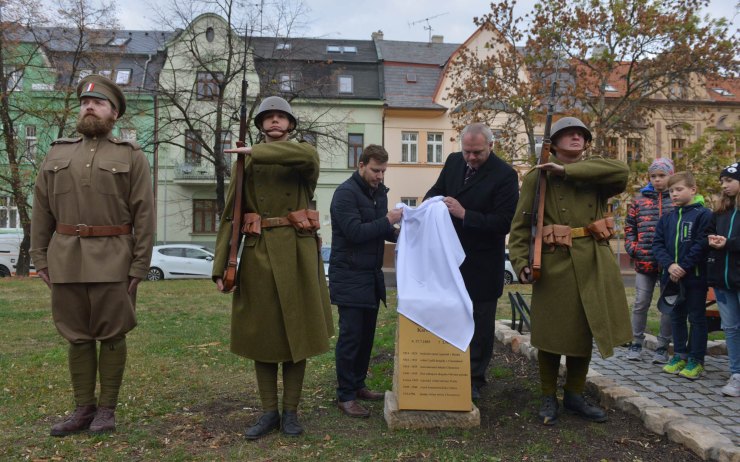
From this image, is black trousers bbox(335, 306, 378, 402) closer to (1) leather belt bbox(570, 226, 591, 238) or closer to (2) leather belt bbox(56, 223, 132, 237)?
(1) leather belt bbox(570, 226, 591, 238)

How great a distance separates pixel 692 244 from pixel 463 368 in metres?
2.64

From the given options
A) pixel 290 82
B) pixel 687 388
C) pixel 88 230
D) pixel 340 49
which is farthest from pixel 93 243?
pixel 340 49

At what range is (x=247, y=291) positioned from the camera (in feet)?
13.1

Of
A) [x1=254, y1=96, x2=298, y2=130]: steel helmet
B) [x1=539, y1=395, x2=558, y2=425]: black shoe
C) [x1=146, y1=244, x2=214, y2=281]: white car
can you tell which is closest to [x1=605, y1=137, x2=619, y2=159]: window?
[x1=146, y1=244, x2=214, y2=281]: white car

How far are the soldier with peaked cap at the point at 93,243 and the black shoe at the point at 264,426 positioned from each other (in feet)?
2.95

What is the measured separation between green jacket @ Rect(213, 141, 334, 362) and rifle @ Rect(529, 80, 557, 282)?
1.46 m

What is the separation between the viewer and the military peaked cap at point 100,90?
13.2ft

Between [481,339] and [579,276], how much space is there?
104 cm

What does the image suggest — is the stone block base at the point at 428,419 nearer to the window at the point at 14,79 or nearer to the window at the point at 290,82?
the window at the point at 290,82

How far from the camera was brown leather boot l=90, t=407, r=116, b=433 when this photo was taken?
3.91 meters

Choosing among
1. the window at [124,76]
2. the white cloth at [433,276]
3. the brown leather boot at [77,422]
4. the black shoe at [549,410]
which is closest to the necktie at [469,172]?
the white cloth at [433,276]

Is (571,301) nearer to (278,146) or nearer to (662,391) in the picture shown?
(662,391)

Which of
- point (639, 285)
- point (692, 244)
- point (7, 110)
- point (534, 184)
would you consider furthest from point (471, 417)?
point (7, 110)

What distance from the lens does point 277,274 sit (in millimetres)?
3932
